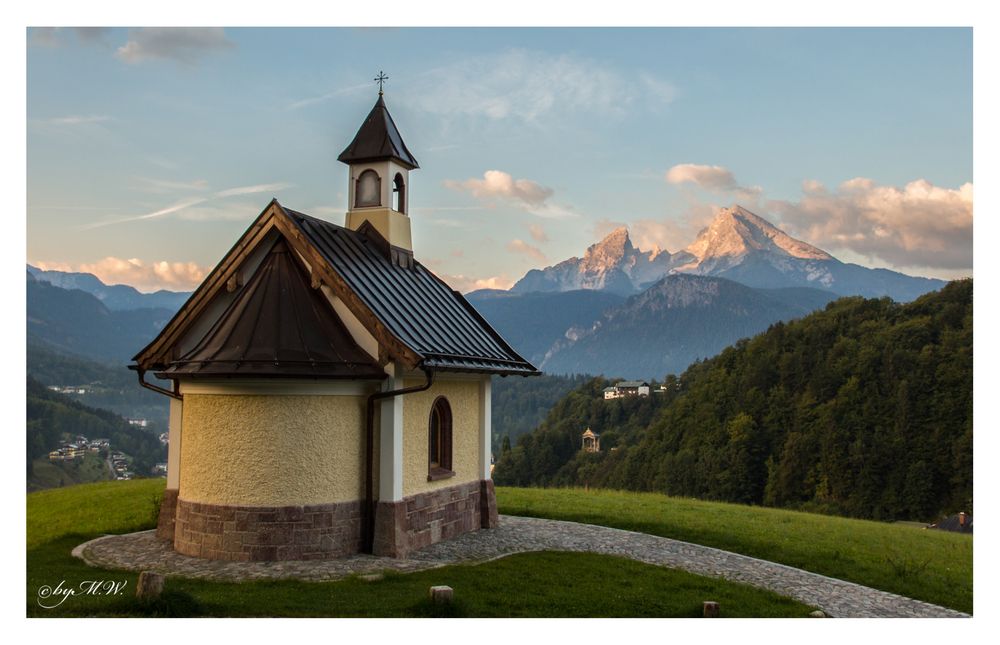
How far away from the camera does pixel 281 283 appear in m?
14.0

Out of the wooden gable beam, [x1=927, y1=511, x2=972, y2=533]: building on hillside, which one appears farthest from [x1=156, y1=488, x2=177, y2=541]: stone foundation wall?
[x1=927, y1=511, x2=972, y2=533]: building on hillside

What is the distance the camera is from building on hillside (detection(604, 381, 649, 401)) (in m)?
85.9

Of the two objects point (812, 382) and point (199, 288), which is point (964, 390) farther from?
point (199, 288)

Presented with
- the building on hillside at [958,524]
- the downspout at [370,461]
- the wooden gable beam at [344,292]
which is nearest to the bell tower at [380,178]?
the wooden gable beam at [344,292]

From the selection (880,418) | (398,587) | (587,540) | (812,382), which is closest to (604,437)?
(812,382)

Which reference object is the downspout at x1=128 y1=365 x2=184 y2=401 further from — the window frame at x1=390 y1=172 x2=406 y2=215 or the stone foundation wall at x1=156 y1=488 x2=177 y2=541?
the window frame at x1=390 y1=172 x2=406 y2=215

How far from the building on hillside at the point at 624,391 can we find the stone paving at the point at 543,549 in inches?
2641

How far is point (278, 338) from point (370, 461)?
2685mm

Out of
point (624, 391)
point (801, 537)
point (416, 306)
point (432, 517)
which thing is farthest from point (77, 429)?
point (624, 391)

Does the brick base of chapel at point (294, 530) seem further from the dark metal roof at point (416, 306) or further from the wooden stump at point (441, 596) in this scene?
the wooden stump at point (441, 596)

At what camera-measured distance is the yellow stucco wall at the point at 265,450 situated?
43.2 ft

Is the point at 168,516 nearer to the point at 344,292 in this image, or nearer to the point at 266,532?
the point at 266,532

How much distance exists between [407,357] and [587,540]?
5688 millimetres

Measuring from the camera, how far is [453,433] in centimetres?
1620
